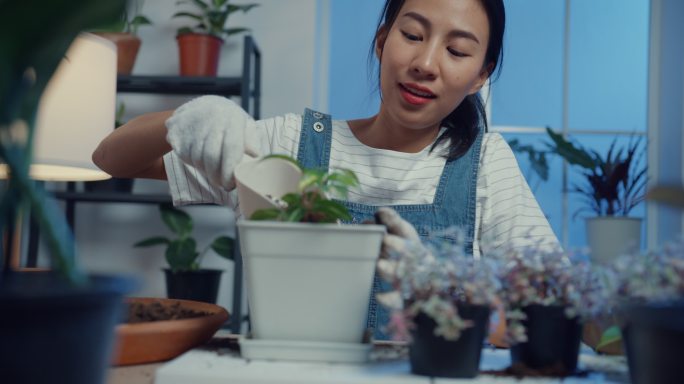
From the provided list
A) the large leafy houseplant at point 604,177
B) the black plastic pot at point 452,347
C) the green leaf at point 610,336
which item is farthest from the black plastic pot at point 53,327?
the large leafy houseplant at point 604,177

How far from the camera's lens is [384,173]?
1.26 m

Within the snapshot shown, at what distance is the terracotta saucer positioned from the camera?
57cm

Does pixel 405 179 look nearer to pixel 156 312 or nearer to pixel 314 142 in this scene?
pixel 314 142

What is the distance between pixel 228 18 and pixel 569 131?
1.84 meters

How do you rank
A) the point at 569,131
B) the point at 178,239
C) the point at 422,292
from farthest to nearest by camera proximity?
1. the point at 569,131
2. the point at 178,239
3. the point at 422,292

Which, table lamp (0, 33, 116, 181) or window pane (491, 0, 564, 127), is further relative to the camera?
window pane (491, 0, 564, 127)

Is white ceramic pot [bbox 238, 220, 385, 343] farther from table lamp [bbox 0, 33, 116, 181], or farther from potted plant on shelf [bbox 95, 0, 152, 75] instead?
potted plant on shelf [bbox 95, 0, 152, 75]

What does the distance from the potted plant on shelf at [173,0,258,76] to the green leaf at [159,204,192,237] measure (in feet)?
1.88

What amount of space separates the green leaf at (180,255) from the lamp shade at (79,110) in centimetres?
112

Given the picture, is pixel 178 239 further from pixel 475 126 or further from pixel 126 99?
pixel 475 126

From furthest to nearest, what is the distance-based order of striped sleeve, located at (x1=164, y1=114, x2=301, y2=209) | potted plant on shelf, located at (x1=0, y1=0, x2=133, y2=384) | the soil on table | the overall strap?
1. the overall strap
2. striped sleeve, located at (x1=164, y1=114, x2=301, y2=209)
3. the soil on table
4. potted plant on shelf, located at (x1=0, y1=0, x2=133, y2=384)

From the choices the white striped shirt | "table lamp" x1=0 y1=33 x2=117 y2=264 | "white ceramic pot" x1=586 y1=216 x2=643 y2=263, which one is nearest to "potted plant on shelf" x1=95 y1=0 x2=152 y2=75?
"table lamp" x1=0 y1=33 x2=117 y2=264


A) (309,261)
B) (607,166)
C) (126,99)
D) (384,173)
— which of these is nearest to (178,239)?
(126,99)

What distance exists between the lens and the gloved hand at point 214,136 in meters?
0.65
